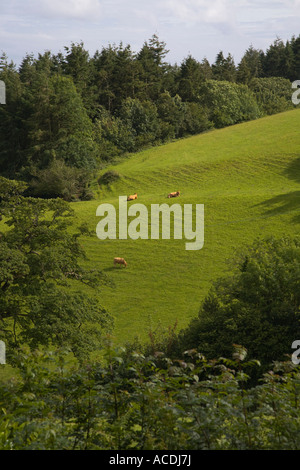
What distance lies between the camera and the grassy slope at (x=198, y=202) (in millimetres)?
32062

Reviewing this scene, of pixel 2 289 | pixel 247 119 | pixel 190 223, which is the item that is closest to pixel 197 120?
pixel 247 119

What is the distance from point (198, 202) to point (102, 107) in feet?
130

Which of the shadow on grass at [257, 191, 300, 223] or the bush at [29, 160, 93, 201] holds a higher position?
the bush at [29, 160, 93, 201]

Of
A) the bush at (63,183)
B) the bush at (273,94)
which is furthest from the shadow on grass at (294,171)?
the bush at (273,94)

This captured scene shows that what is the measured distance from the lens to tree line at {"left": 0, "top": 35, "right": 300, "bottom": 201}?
201 feet

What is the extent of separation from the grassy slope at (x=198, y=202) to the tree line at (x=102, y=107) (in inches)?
212

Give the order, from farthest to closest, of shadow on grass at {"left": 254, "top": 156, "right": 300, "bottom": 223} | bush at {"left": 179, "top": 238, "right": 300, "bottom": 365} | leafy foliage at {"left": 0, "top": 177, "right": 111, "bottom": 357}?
shadow on grass at {"left": 254, "top": 156, "right": 300, "bottom": 223} < bush at {"left": 179, "top": 238, "right": 300, "bottom": 365} < leafy foliage at {"left": 0, "top": 177, "right": 111, "bottom": 357}

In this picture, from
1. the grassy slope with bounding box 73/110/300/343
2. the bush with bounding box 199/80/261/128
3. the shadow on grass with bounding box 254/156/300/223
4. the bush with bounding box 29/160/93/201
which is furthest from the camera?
the bush with bounding box 199/80/261/128

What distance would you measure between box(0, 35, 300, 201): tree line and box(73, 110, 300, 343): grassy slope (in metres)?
5.37

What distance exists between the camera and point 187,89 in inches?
3393

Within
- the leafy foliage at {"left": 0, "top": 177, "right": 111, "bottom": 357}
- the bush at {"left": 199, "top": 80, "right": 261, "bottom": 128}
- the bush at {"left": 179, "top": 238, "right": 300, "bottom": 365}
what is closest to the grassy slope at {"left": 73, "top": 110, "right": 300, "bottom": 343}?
the bush at {"left": 199, "top": 80, "right": 261, "bottom": 128}

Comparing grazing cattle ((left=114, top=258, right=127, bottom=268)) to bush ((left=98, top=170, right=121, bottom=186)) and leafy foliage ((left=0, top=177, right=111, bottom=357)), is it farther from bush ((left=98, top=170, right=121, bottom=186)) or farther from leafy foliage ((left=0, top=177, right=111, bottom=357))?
bush ((left=98, top=170, right=121, bottom=186))

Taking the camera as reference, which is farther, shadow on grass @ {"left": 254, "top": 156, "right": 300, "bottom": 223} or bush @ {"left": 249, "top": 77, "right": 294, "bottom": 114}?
bush @ {"left": 249, "top": 77, "right": 294, "bottom": 114}
